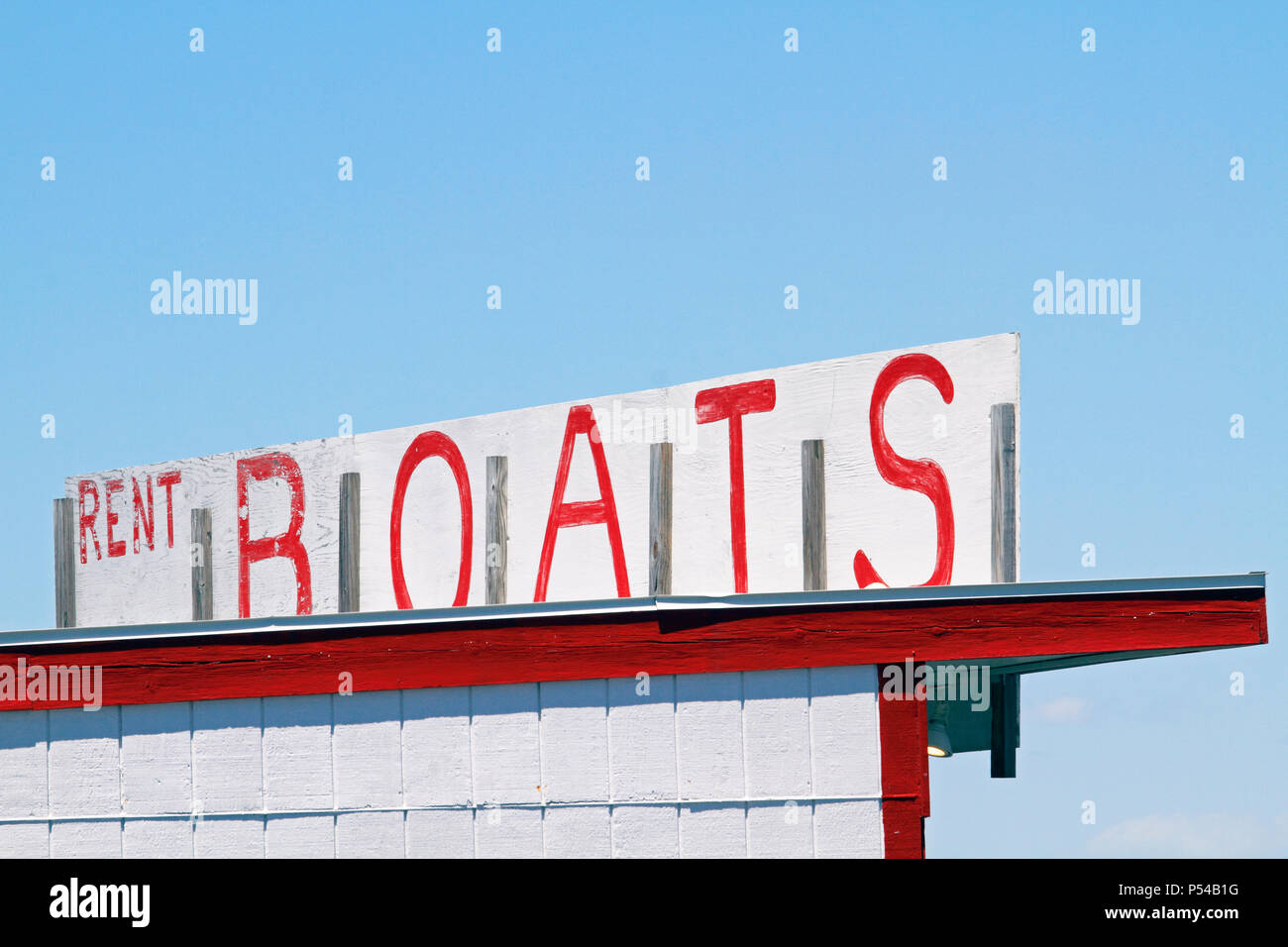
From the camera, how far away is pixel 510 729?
1021cm

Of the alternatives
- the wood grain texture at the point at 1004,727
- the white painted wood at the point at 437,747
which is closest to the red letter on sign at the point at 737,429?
the white painted wood at the point at 437,747

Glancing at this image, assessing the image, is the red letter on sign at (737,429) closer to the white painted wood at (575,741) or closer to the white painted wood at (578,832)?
the white painted wood at (575,741)

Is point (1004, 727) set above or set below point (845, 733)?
below

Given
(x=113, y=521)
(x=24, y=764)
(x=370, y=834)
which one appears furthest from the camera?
(x=113, y=521)

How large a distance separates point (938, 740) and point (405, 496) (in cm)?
502

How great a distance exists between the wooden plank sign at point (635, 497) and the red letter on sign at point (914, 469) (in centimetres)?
1

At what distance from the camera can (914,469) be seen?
10.2 metres

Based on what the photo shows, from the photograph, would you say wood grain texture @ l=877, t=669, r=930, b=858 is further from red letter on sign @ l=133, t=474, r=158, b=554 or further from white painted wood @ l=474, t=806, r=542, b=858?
red letter on sign @ l=133, t=474, r=158, b=554

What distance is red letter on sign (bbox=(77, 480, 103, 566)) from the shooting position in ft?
47.1

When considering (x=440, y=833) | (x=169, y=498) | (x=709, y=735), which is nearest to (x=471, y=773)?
(x=440, y=833)

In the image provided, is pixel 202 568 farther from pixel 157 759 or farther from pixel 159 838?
pixel 159 838
